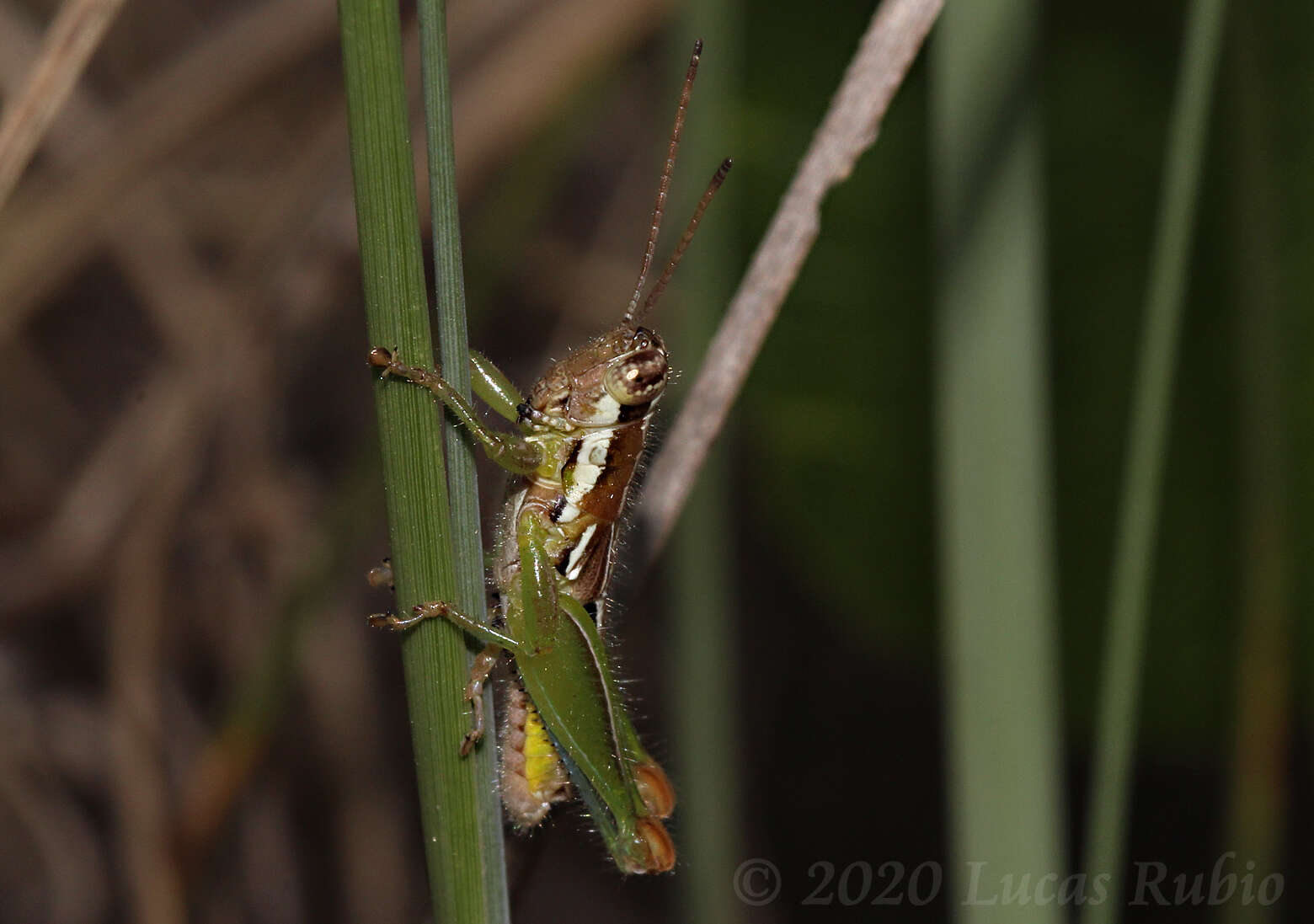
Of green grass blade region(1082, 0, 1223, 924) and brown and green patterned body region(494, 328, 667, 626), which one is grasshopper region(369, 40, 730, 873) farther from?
green grass blade region(1082, 0, 1223, 924)

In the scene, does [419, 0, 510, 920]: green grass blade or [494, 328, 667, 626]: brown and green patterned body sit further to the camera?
[494, 328, 667, 626]: brown and green patterned body

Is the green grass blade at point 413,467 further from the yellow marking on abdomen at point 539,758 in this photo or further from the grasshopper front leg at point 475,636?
the yellow marking on abdomen at point 539,758

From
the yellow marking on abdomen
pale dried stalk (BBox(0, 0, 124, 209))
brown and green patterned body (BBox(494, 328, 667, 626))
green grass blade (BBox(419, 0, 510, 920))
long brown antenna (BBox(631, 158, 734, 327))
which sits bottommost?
the yellow marking on abdomen

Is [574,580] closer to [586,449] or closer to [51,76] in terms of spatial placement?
[586,449]

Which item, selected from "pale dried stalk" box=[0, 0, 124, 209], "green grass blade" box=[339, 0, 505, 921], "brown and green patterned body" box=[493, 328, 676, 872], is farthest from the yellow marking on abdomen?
"pale dried stalk" box=[0, 0, 124, 209]

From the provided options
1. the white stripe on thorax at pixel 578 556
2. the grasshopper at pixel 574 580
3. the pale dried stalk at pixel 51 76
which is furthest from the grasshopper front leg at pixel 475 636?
the pale dried stalk at pixel 51 76

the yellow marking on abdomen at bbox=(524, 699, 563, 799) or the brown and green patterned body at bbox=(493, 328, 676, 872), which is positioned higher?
the brown and green patterned body at bbox=(493, 328, 676, 872)

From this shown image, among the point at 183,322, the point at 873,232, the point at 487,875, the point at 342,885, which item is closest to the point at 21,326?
the point at 183,322
